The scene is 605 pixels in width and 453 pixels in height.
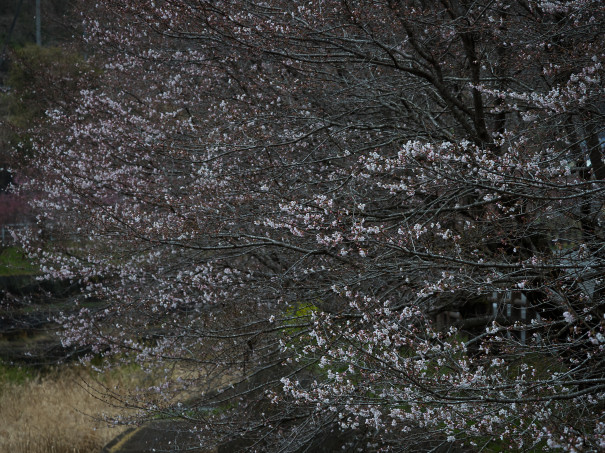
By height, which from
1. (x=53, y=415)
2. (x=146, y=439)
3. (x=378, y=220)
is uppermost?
(x=378, y=220)

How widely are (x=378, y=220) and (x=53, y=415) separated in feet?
28.9

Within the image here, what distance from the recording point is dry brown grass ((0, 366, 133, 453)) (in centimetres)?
1009

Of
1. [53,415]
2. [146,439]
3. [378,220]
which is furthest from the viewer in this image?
[53,415]

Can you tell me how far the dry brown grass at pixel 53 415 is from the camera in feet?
33.1

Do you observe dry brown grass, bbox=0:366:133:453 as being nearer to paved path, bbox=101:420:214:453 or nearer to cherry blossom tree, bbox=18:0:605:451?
paved path, bbox=101:420:214:453

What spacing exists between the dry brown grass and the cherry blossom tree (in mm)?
2182

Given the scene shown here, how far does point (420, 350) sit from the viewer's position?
4.03 m

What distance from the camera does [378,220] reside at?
16.4ft

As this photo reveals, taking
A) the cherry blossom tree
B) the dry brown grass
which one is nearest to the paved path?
the dry brown grass

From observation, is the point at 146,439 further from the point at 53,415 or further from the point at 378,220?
the point at 378,220

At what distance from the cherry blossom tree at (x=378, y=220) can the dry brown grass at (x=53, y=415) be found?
7.16ft

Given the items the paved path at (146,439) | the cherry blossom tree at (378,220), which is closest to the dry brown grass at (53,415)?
the paved path at (146,439)

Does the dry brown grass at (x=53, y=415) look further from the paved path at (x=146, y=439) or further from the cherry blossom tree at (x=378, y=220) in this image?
the cherry blossom tree at (x=378, y=220)

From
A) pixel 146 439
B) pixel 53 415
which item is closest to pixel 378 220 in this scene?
pixel 146 439
